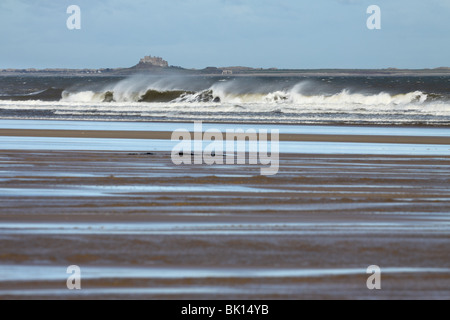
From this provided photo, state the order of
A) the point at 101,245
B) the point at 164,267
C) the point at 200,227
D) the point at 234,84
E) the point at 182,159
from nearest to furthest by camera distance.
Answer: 1. the point at 164,267
2. the point at 101,245
3. the point at 200,227
4. the point at 182,159
5. the point at 234,84

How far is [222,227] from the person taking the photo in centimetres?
854

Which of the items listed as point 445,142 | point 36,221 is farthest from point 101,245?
point 445,142

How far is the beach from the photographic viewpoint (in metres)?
6.30

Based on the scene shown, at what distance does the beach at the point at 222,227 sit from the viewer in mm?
6305

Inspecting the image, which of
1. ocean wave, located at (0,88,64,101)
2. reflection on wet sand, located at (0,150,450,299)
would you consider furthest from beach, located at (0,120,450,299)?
ocean wave, located at (0,88,64,101)

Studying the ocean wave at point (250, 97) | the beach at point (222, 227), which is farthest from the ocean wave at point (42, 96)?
the beach at point (222, 227)

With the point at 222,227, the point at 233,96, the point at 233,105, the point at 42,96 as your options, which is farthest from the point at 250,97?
the point at 222,227

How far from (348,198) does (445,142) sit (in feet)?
37.9

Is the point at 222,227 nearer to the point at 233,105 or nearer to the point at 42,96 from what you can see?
the point at 233,105

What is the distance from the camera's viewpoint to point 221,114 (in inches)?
1431

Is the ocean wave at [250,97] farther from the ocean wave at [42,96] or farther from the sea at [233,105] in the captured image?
the ocean wave at [42,96]

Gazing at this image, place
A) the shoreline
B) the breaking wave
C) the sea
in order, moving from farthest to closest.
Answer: the breaking wave, the sea, the shoreline

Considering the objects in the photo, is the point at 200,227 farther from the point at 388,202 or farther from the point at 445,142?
the point at 445,142

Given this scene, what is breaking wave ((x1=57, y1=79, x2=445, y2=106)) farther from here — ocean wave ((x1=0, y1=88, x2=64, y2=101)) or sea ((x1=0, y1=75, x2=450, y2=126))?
ocean wave ((x1=0, y1=88, x2=64, y2=101))
